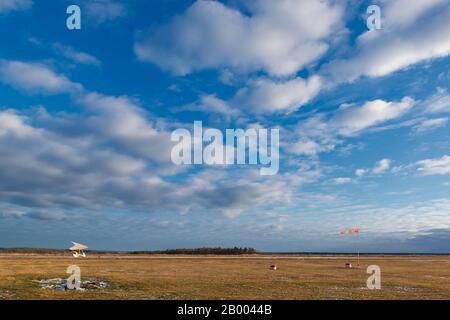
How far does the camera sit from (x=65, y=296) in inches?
1184

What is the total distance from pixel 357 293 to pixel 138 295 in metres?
20.3

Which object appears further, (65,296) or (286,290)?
(286,290)

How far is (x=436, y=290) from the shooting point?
37500 millimetres

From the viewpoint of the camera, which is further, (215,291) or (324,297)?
(215,291)

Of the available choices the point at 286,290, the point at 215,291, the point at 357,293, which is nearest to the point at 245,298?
the point at 215,291

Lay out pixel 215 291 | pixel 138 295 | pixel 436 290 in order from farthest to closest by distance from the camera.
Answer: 1. pixel 436 290
2. pixel 215 291
3. pixel 138 295
